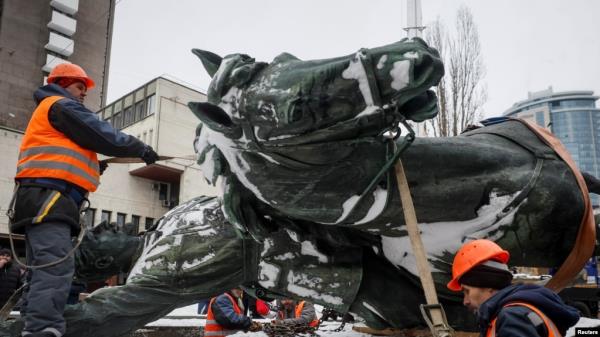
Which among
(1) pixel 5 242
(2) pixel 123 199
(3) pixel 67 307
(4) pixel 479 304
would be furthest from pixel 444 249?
(2) pixel 123 199

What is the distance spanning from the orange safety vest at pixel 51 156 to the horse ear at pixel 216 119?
3.20 feet

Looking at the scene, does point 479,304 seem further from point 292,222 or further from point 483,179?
point 292,222

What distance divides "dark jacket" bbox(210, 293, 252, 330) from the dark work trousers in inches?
112

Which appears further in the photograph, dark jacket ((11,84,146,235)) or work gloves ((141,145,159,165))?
work gloves ((141,145,159,165))

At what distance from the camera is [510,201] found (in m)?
2.25

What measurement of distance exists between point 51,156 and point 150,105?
2302 cm

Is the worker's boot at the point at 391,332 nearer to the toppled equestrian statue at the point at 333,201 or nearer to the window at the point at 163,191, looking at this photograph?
the toppled equestrian statue at the point at 333,201

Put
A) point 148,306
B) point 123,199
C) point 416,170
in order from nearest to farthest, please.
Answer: point 416,170, point 148,306, point 123,199

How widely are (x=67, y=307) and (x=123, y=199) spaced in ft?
72.8

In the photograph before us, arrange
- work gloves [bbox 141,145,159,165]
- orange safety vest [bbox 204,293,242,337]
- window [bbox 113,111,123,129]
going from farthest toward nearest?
window [bbox 113,111,123,129], orange safety vest [bbox 204,293,242,337], work gloves [bbox 141,145,159,165]

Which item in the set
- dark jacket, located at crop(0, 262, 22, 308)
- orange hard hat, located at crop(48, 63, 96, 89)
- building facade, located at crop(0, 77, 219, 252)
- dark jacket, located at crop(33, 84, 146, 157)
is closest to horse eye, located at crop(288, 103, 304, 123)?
dark jacket, located at crop(33, 84, 146, 157)

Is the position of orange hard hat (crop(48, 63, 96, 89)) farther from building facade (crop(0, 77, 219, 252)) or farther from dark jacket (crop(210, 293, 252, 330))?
building facade (crop(0, 77, 219, 252))

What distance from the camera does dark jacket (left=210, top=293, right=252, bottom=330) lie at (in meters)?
5.12

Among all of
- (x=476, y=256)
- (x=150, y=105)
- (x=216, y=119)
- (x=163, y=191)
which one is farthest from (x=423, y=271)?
(x=163, y=191)
